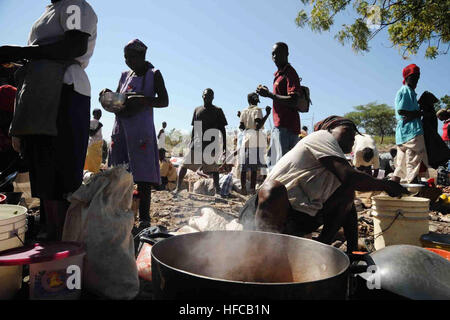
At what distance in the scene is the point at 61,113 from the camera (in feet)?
6.57

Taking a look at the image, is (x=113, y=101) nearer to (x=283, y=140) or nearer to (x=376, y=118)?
(x=283, y=140)

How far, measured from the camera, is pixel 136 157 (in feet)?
9.67

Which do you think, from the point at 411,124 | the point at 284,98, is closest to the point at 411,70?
the point at 411,124

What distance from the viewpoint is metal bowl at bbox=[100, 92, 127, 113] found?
Result: 9.34ft

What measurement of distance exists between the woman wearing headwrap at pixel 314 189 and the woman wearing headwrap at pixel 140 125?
107 centimetres

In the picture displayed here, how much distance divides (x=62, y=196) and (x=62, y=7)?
1.26 m

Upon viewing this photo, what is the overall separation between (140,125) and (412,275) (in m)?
2.48

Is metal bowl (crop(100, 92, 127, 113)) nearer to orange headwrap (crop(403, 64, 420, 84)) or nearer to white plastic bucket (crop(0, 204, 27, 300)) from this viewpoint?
white plastic bucket (crop(0, 204, 27, 300))

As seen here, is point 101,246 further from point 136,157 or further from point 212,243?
point 136,157

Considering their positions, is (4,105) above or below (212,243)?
above

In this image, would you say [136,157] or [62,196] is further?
[136,157]

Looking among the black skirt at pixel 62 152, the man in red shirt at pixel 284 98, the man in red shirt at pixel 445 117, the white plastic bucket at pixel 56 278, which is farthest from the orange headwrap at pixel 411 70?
the white plastic bucket at pixel 56 278

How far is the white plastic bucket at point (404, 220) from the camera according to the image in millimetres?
2691
